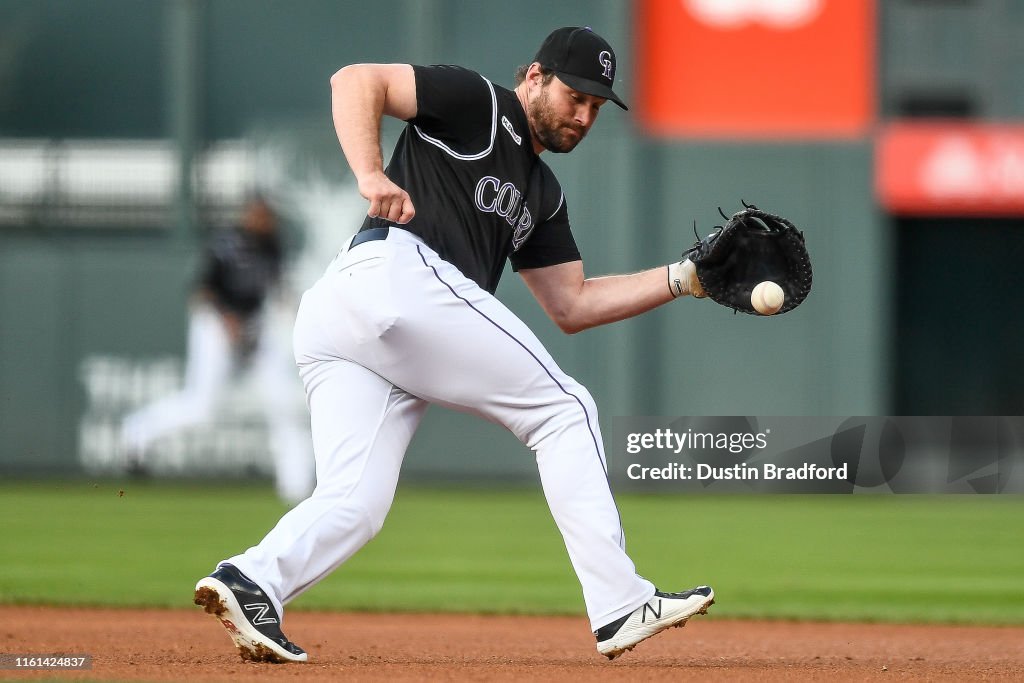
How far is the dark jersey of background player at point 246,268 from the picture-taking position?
9.95 meters

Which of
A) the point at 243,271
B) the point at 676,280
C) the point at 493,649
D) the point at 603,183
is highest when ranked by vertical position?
the point at 603,183

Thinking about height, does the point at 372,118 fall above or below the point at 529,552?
above

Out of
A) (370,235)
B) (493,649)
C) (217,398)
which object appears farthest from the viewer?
(217,398)

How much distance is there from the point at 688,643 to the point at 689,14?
8.14m

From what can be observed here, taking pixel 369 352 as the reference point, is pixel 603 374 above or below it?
below

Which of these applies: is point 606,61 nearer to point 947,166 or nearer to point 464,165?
point 464,165

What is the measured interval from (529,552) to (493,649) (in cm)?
308

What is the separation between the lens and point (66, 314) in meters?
11.9

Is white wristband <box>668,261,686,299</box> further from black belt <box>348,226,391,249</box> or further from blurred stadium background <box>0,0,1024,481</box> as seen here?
blurred stadium background <box>0,0,1024,481</box>

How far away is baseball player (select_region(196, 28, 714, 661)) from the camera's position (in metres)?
3.65

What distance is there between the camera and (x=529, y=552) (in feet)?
25.6

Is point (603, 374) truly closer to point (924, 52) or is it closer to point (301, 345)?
point (924, 52)

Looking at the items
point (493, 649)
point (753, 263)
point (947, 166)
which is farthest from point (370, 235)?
point (947, 166)

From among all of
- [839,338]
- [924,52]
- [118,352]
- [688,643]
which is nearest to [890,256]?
[839,338]
